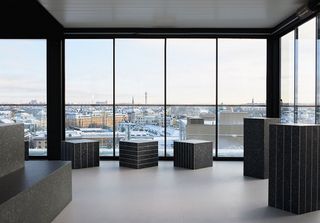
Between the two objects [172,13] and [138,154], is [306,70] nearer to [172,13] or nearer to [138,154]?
[172,13]

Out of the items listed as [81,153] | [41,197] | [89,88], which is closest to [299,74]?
[81,153]

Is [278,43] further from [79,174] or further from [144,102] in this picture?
[79,174]

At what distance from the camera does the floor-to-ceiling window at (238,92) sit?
326 inches

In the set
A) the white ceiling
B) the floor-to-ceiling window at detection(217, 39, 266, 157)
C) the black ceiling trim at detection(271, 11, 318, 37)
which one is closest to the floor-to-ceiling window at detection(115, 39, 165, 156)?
the white ceiling

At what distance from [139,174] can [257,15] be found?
3710 millimetres

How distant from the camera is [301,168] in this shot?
411 cm

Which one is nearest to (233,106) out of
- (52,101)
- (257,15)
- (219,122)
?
(219,122)

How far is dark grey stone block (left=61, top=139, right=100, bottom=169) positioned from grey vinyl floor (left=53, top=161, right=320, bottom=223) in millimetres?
234

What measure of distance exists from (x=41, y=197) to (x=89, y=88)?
200 inches

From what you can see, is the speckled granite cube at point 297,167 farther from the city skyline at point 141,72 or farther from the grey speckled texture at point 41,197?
the city skyline at point 141,72

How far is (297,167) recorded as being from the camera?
A: 162 inches

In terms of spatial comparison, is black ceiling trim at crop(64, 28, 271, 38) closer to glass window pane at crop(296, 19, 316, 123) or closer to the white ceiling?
the white ceiling

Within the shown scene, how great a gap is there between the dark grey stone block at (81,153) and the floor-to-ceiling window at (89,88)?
113 cm

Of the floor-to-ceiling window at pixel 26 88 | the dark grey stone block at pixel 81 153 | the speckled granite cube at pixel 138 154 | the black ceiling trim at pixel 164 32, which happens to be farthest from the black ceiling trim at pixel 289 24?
the floor-to-ceiling window at pixel 26 88
